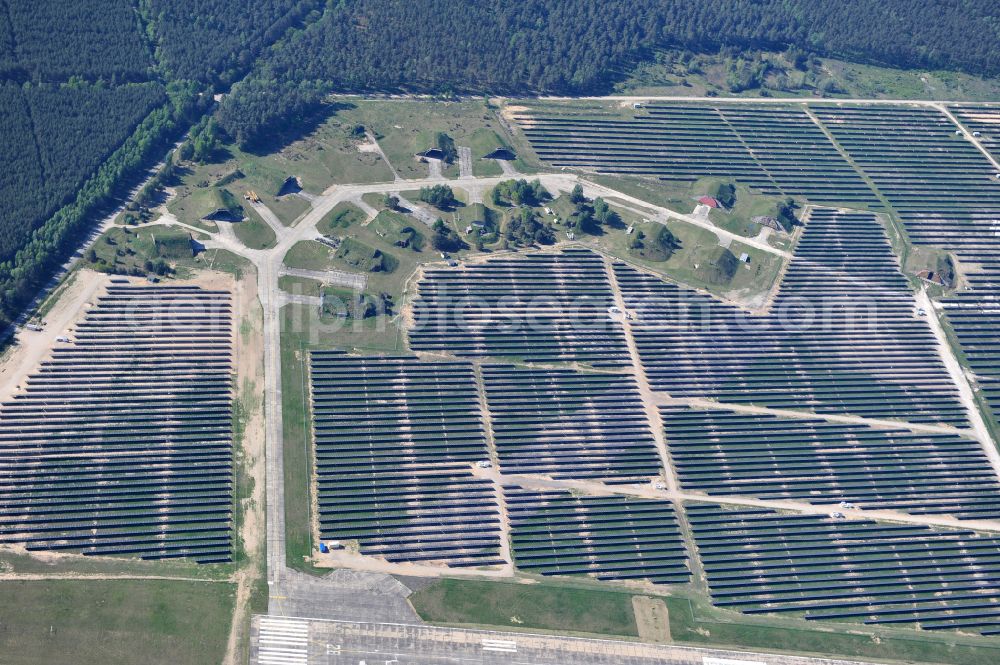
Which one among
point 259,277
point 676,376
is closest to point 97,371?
point 259,277

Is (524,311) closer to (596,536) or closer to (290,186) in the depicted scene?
(596,536)

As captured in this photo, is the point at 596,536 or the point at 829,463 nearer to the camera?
the point at 596,536

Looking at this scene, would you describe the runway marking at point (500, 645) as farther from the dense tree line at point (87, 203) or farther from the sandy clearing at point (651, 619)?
the dense tree line at point (87, 203)

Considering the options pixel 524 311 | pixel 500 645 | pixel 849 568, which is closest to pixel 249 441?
pixel 500 645

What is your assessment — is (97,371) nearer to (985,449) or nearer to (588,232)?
(588,232)

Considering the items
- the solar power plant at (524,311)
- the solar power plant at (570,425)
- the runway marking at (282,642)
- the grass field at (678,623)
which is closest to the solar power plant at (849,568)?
the grass field at (678,623)

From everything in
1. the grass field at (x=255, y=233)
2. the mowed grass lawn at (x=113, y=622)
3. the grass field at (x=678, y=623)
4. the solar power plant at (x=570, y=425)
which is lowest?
the grass field at (x=678, y=623)
